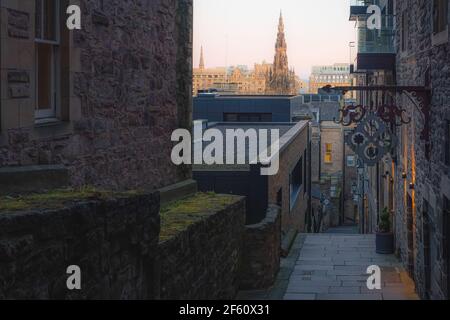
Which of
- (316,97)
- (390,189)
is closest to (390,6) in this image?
(390,189)

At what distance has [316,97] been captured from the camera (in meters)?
→ 106

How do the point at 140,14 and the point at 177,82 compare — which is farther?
the point at 177,82

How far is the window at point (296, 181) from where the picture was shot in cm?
3076

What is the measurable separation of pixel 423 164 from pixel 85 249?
8820mm

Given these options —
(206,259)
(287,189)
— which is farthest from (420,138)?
(287,189)

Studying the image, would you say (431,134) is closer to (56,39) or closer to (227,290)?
(227,290)

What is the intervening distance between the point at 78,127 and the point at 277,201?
570 inches

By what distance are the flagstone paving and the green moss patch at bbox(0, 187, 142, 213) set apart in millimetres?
8607

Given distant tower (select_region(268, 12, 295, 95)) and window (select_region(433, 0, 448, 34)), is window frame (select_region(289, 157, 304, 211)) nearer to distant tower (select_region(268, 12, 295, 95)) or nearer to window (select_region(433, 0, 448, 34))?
window (select_region(433, 0, 448, 34))

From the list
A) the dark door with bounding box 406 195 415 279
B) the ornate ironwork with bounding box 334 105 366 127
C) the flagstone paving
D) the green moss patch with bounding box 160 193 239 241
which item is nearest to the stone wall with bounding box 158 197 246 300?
the green moss patch with bounding box 160 193 239 241

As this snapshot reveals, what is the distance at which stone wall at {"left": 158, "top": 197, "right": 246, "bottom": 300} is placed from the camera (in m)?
8.95

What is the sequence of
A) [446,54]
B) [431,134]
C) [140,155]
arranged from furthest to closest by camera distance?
[431,134]
[140,155]
[446,54]

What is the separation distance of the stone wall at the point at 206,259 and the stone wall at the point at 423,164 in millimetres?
3565

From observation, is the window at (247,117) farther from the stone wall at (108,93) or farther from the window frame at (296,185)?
the stone wall at (108,93)
